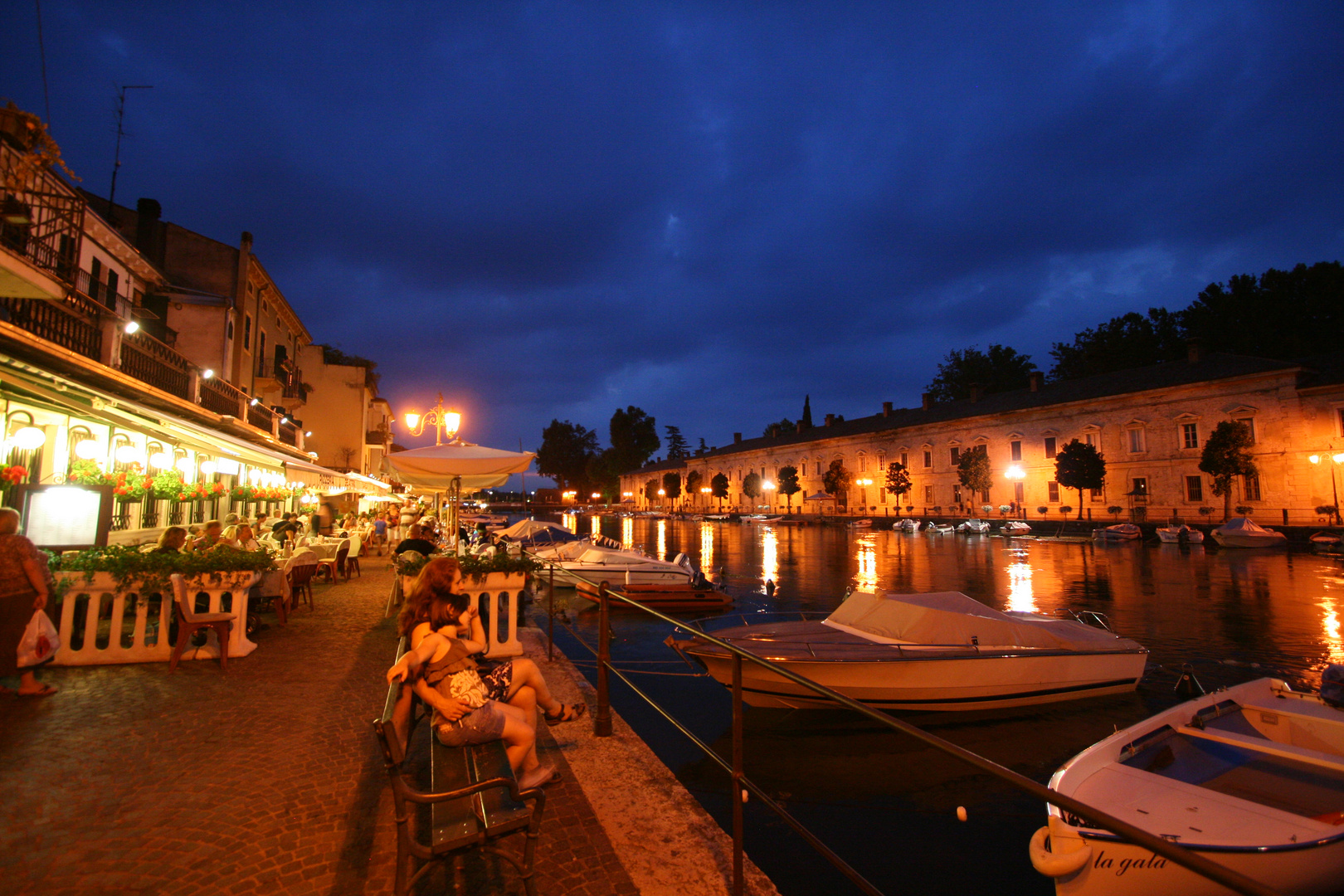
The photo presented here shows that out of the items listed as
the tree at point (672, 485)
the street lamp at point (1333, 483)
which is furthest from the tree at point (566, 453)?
the street lamp at point (1333, 483)

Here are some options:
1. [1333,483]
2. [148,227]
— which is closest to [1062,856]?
[148,227]

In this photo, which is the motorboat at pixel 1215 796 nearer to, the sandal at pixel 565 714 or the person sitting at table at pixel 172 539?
the sandal at pixel 565 714

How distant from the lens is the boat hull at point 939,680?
8.12 m

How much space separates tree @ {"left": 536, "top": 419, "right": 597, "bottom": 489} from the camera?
400ft

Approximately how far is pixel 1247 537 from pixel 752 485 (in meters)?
51.4

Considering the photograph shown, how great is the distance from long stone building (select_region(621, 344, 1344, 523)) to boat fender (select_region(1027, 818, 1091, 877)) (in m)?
44.6

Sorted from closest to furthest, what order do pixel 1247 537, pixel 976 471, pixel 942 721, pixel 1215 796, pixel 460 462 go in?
pixel 1215 796 → pixel 942 721 → pixel 460 462 → pixel 1247 537 → pixel 976 471

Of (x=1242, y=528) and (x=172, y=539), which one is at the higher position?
(x=172, y=539)

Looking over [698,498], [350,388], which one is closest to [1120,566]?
[350,388]

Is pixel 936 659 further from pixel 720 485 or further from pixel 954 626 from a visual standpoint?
pixel 720 485

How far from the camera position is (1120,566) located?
81.4 ft

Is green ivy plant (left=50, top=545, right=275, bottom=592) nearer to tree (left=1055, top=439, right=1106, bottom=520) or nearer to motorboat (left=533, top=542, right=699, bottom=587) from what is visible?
motorboat (left=533, top=542, right=699, bottom=587)

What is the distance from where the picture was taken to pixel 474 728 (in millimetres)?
3508

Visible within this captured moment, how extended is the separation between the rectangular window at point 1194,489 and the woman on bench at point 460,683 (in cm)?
5047
